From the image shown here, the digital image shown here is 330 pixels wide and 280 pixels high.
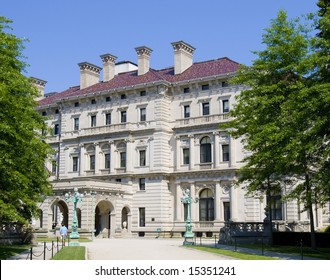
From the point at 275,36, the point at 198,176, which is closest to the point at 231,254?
the point at 275,36

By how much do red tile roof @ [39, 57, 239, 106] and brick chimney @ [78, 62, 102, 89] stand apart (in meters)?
1.17

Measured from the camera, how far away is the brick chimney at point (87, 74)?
68.6m

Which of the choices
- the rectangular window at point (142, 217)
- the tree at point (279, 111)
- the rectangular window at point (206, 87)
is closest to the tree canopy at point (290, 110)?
the tree at point (279, 111)

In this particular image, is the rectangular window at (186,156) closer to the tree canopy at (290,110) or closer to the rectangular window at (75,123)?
the rectangular window at (75,123)

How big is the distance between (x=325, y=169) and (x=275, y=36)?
956 cm

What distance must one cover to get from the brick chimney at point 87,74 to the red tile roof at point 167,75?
117cm

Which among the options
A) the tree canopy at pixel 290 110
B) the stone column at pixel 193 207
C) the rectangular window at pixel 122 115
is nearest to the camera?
the tree canopy at pixel 290 110

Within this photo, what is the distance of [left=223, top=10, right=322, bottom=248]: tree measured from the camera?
28156mm

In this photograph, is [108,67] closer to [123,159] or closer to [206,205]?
[123,159]

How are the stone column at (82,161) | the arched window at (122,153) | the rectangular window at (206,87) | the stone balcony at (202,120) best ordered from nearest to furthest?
the stone balcony at (202,120)
the rectangular window at (206,87)
the arched window at (122,153)
the stone column at (82,161)

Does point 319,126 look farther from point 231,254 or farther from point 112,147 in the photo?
point 112,147

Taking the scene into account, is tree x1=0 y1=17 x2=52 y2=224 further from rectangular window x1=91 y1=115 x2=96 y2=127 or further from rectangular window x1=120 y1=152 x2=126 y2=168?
rectangular window x1=91 y1=115 x2=96 y2=127

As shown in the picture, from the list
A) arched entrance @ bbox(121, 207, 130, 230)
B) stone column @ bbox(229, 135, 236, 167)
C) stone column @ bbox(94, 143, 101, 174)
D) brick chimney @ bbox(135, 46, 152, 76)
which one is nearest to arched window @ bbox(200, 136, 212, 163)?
stone column @ bbox(229, 135, 236, 167)

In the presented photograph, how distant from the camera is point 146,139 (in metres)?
59.6
